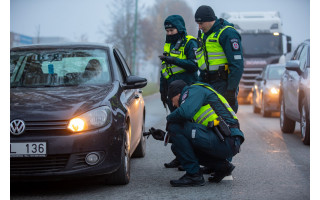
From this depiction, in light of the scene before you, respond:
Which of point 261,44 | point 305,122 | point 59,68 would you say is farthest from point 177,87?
point 261,44

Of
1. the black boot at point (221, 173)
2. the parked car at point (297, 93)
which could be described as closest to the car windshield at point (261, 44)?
the parked car at point (297, 93)

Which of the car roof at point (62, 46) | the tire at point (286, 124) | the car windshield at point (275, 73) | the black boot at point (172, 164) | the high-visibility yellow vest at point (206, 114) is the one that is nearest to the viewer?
the high-visibility yellow vest at point (206, 114)

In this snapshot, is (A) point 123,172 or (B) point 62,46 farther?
(B) point 62,46

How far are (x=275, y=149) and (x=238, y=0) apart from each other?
8.13 metres

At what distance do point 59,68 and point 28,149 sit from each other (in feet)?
5.32

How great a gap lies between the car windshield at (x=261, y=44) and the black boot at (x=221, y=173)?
1715cm

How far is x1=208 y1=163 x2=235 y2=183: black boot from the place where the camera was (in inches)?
232

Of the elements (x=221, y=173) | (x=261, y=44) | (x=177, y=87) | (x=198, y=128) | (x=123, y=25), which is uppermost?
(x=123, y=25)

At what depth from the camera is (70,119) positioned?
5191mm

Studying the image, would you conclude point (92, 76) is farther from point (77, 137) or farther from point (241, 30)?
point (241, 30)

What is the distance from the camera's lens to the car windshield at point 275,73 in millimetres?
17473

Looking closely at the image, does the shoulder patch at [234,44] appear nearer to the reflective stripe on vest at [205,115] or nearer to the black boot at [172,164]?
the reflective stripe on vest at [205,115]

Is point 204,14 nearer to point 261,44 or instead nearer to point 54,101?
point 54,101
